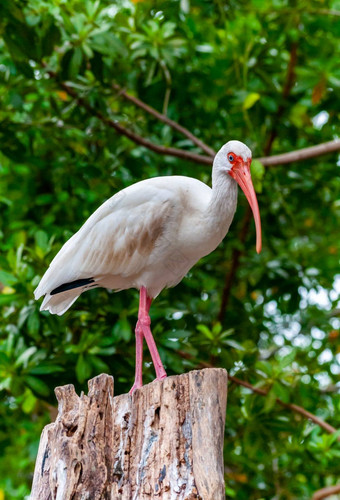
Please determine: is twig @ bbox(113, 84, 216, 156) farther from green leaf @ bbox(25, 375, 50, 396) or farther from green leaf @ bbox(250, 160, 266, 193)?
green leaf @ bbox(25, 375, 50, 396)

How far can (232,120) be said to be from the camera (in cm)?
625

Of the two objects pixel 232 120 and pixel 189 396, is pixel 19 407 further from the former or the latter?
pixel 189 396

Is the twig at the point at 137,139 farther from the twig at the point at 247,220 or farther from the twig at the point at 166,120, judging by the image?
the twig at the point at 247,220

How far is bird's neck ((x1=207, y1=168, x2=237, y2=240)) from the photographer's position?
14.0ft

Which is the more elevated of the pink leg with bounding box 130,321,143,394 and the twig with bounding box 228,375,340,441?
the pink leg with bounding box 130,321,143,394

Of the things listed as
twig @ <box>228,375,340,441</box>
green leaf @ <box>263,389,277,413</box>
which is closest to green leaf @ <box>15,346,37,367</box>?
twig @ <box>228,375,340,441</box>

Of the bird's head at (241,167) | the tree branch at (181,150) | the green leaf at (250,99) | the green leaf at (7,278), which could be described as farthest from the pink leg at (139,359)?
the green leaf at (250,99)

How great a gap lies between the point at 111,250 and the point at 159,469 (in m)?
1.64

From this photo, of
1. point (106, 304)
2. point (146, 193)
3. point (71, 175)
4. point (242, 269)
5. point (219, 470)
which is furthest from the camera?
point (242, 269)

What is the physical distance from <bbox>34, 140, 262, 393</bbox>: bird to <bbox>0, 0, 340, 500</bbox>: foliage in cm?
63

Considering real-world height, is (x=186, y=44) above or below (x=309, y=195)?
above

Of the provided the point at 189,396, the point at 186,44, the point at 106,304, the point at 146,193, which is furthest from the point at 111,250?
the point at 186,44

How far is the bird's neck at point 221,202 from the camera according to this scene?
428 cm

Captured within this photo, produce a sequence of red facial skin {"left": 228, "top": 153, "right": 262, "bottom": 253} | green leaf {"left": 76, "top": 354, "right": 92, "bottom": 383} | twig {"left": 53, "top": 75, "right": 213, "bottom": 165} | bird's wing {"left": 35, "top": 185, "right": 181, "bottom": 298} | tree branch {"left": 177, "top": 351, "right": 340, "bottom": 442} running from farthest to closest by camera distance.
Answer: twig {"left": 53, "top": 75, "right": 213, "bottom": 165}
tree branch {"left": 177, "top": 351, "right": 340, "bottom": 442}
green leaf {"left": 76, "top": 354, "right": 92, "bottom": 383}
bird's wing {"left": 35, "top": 185, "right": 181, "bottom": 298}
red facial skin {"left": 228, "top": 153, "right": 262, "bottom": 253}
